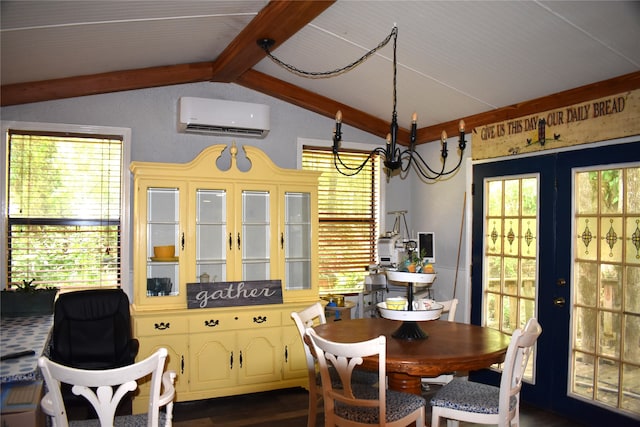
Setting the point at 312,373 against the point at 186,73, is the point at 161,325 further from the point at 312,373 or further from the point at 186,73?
the point at 186,73

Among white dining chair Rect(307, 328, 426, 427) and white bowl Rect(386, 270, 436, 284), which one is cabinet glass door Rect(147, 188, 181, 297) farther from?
white bowl Rect(386, 270, 436, 284)

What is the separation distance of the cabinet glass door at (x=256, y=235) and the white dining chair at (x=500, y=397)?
A: 6.97 ft

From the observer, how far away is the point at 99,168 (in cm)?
436

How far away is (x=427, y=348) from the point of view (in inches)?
108

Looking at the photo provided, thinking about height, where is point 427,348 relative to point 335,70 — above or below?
below

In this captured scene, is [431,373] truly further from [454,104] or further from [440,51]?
[454,104]

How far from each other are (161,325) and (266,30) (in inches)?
93.7

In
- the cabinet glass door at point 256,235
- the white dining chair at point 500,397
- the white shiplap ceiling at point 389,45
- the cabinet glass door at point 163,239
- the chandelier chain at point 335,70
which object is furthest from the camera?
the cabinet glass door at point 256,235

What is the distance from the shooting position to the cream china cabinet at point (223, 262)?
13.3 feet

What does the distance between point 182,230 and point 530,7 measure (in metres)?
3.04

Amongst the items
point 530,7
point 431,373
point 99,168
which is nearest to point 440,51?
point 530,7

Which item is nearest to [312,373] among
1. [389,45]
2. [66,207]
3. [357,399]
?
[357,399]

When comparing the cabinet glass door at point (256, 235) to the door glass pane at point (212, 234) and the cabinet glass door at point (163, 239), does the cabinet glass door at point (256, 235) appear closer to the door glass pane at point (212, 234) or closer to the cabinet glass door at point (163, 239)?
the door glass pane at point (212, 234)

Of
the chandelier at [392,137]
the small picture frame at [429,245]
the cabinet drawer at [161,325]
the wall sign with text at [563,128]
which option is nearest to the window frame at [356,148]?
the chandelier at [392,137]
